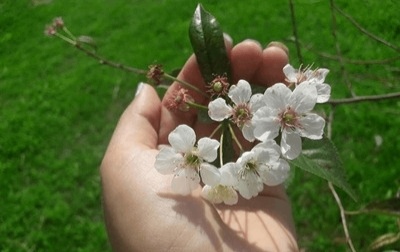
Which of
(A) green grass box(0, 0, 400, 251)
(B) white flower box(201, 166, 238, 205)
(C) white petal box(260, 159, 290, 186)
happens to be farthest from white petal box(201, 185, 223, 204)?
(A) green grass box(0, 0, 400, 251)

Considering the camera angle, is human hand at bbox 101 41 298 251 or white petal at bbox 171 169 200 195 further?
human hand at bbox 101 41 298 251

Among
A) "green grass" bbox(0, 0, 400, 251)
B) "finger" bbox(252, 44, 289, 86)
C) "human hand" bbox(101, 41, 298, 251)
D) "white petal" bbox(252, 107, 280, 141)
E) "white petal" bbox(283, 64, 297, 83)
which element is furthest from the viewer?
"green grass" bbox(0, 0, 400, 251)

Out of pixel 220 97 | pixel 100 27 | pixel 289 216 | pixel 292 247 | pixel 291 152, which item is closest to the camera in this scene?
pixel 291 152

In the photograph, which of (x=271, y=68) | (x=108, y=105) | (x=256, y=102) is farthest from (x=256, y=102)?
(x=108, y=105)

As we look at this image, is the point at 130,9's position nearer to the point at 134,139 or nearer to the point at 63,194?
the point at 63,194

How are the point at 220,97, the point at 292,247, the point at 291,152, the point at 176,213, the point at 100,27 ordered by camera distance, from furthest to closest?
the point at 100,27, the point at 292,247, the point at 176,213, the point at 220,97, the point at 291,152

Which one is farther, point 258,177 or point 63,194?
point 63,194

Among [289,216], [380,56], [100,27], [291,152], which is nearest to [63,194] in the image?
[100,27]

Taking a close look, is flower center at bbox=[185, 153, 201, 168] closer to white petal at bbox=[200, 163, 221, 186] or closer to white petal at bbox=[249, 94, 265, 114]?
white petal at bbox=[200, 163, 221, 186]

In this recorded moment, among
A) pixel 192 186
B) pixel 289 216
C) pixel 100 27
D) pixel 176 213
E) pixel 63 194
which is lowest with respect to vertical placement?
pixel 63 194
